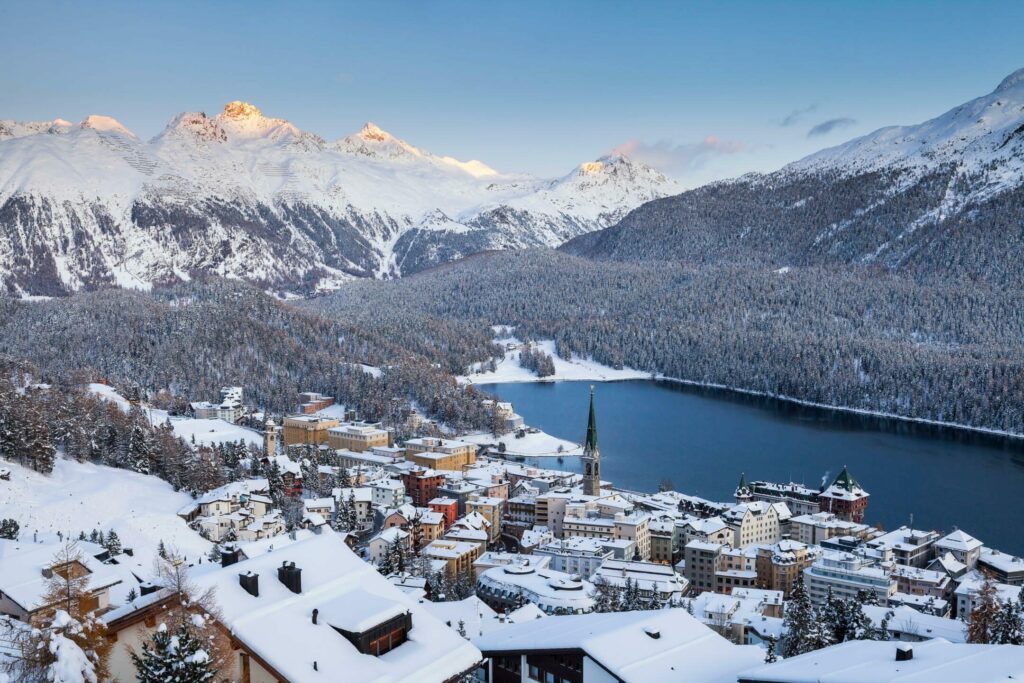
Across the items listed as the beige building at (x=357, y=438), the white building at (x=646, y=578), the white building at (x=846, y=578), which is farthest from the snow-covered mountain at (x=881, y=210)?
the white building at (x=646, y=578)

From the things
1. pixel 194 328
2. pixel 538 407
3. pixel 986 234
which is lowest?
pixel 538 407

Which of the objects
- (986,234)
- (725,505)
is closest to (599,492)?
(725,505)

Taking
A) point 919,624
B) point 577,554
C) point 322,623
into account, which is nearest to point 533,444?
point 577,554

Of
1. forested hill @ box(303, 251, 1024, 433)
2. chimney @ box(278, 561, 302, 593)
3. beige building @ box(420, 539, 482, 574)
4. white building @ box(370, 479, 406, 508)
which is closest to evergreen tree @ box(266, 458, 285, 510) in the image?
white building @ box(370, 479, 406, 508)

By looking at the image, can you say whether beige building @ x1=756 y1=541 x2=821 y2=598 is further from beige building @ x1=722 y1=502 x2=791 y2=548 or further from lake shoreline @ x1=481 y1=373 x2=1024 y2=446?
lake shoreline @ x1=481 y1=373 x2=1024 y2=446

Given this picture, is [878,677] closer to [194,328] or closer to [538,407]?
[538,407]

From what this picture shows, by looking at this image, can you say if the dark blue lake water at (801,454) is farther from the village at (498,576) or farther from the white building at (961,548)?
the white building at (961,548)
